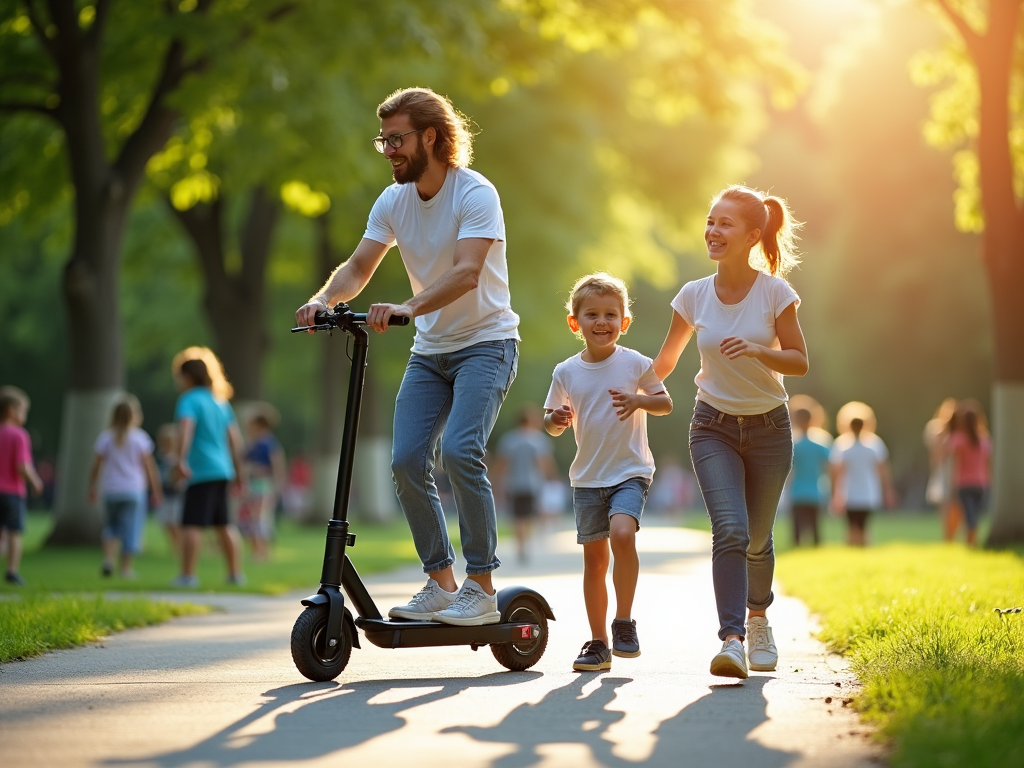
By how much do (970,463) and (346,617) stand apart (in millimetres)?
13982

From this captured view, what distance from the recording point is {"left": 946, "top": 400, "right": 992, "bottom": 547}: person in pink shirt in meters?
18.9

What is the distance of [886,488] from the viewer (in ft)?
59.4

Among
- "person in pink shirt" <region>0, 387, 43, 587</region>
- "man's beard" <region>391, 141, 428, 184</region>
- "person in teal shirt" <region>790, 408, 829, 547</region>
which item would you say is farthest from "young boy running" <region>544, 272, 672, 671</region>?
"person in teal shirt" <region>790, 408, 829, 547</region>

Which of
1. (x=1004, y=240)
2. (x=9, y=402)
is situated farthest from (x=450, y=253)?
(x=1004, y=240)

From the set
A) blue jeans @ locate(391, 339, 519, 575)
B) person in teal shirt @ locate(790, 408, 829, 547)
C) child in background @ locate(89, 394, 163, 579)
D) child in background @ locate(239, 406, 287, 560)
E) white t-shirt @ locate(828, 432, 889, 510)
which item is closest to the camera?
blue jeans @ locate(391, 339, 519, 575)

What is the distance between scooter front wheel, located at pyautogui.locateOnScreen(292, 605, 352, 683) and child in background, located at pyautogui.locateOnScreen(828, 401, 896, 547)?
12.6 meters

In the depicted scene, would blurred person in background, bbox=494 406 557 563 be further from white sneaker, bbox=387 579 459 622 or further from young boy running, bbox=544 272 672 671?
white sneaker, bbox=387 579 459 622

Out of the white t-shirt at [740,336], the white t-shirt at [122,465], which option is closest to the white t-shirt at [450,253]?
the white t-shirt at [740,336]

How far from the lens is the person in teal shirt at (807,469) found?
18219 millimetres

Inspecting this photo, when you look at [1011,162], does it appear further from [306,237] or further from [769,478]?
[306,237]

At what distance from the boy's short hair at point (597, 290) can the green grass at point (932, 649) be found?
6.00ft

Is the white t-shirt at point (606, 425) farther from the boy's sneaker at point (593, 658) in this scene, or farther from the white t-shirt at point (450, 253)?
the boy's sneaker at point (593, 658)

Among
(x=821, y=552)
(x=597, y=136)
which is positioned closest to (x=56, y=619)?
(x=821, y=552)

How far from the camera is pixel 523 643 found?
6.79m
